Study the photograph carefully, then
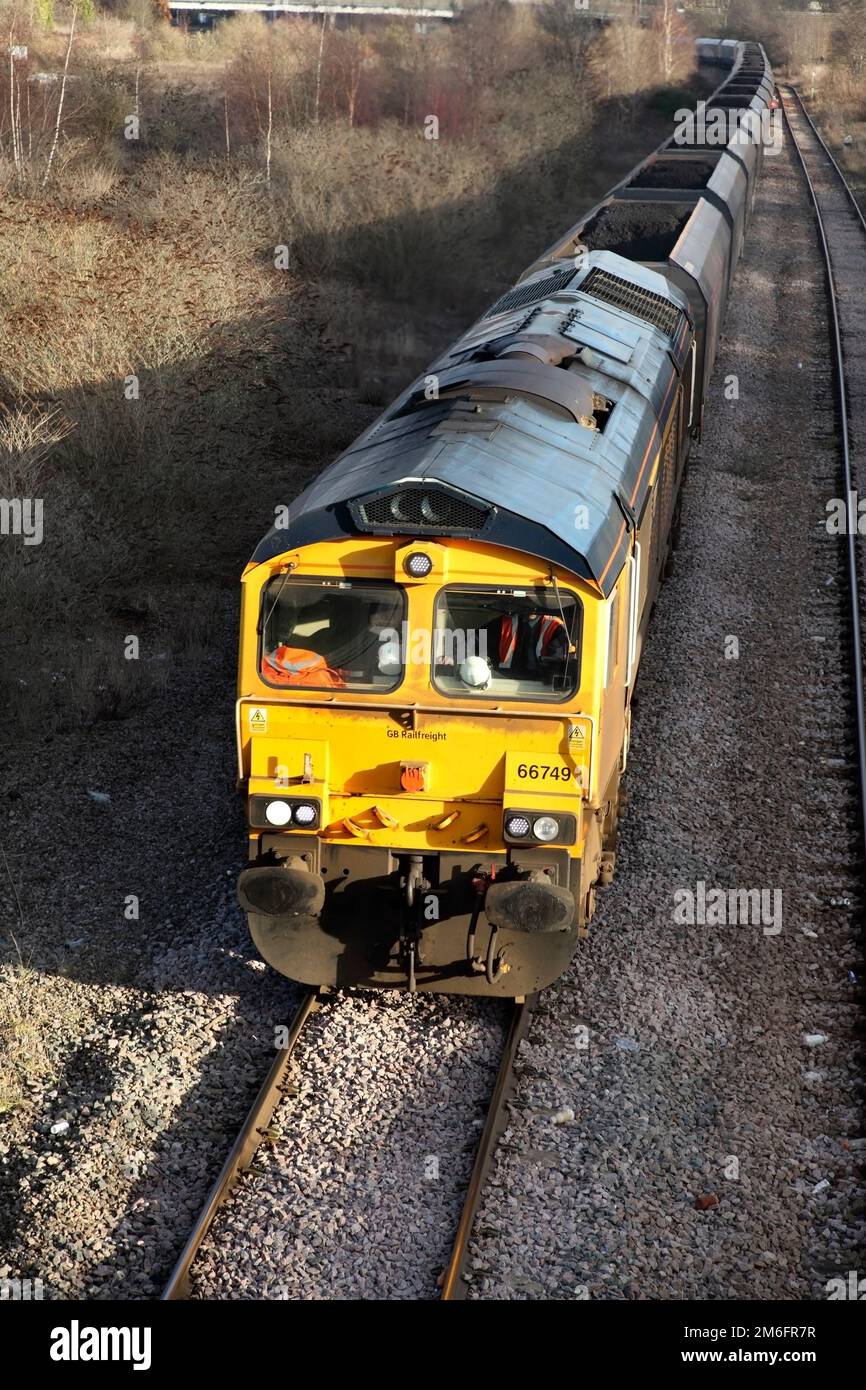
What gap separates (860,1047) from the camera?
26.0ft

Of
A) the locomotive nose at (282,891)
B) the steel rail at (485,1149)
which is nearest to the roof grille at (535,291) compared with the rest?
the locomotive nose at (282,891)

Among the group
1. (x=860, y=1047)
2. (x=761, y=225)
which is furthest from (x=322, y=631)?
(x=761, y=225)

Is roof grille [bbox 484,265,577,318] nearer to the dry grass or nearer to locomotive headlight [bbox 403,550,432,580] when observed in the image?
locomotive headlight [bbox 403,550,432,580]

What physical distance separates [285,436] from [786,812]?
10.4 m

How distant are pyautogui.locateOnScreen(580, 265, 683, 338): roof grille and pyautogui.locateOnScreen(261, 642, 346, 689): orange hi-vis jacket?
6.36m

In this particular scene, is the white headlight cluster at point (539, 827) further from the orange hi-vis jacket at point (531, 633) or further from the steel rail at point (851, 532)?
the steel rail at point (851, 532)

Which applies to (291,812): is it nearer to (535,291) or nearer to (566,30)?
(535,291)

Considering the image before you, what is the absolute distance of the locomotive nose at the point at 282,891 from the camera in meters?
7.55

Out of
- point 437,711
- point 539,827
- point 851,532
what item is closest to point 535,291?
point 851,532

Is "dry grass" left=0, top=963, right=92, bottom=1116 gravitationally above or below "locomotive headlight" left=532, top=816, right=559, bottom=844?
below

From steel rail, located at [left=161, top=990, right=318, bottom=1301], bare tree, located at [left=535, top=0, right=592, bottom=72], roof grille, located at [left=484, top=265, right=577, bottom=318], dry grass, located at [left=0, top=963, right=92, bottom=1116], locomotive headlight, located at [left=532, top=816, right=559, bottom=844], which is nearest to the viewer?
steel rail, located at [left=161, top=990, right=318, bottom=1301]

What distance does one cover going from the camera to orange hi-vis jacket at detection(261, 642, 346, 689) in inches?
299

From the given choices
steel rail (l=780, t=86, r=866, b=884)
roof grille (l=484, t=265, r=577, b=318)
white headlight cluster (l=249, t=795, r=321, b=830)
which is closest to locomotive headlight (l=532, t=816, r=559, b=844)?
white headlight cluster (l=249, t=795, r=321, b=830)

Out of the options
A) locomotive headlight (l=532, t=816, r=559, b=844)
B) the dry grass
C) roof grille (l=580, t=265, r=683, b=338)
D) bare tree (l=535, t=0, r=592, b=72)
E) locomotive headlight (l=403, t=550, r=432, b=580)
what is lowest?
the dry grass
